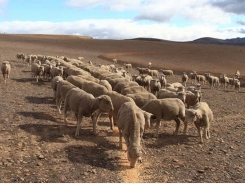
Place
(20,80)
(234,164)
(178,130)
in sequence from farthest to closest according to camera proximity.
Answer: (20,80), (178,130), (234,164)

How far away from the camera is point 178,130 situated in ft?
44.9

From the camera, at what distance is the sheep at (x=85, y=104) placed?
11945 millimetres

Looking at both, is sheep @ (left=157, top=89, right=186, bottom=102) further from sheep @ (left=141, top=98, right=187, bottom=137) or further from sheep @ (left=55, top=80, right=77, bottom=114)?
sheep @ (left=55, top=80, right=77, bottom=114)

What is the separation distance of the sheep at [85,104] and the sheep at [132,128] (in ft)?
3.39

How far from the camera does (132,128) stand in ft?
33.1

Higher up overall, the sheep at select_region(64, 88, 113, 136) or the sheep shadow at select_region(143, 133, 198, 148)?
the sheep at select_region(64, 88, 113, 136)

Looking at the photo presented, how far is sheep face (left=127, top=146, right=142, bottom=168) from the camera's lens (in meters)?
9.41

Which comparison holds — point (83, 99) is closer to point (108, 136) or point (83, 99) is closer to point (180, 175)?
point (108, 136)

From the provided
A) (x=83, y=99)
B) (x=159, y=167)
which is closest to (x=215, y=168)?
(x=159, y=167)

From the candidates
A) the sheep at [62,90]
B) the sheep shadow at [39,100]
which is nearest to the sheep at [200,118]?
the sheep at [62,90]

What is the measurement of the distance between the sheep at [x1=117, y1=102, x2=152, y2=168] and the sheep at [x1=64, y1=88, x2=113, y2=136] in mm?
1033

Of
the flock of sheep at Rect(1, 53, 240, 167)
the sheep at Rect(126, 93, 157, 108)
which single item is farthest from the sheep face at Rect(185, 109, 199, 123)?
the sheep at Rect(126, 93, 157, 108)

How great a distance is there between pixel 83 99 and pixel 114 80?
21.3ft

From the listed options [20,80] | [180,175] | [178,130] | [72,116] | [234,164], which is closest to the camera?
[180,175]
